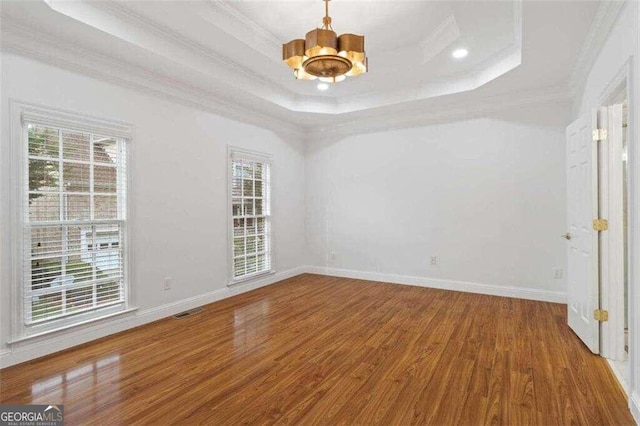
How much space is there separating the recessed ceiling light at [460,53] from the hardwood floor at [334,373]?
3.16m

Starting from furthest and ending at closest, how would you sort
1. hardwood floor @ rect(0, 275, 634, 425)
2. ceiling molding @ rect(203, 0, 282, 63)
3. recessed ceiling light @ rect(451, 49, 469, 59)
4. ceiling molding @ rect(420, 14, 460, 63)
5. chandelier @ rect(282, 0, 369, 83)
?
recessed ceiling light @ rect(451, 49, 469, 59), ceiling molding @ rect(420, 14, 460, 63), ceiling molding @ rect(203, 0, 282, 63), chandelier @ rect(282, 0, 369, 83), hardwood floor @ rect(0, 275, 634, 425)

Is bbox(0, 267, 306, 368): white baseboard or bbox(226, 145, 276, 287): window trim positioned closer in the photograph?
bbox(0, 267, 306, 368): white baseboard

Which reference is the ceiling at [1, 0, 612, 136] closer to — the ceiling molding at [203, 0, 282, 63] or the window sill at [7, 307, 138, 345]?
the ceiling molding at [203, 0, 282, 63]

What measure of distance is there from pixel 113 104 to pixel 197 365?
2.78 metres

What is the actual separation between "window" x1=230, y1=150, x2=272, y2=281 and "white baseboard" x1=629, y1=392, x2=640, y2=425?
4.30 meters

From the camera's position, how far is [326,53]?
8.50 ft

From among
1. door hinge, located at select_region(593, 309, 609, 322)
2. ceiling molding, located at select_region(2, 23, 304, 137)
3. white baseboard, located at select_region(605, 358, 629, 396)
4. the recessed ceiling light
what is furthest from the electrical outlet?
ceiling molding, located at select_region(2, 23, 304, 137)

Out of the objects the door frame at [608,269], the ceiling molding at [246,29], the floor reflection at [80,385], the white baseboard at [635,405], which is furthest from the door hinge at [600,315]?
the ceiling molding at [246,29]

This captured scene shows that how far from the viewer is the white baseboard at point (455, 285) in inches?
175

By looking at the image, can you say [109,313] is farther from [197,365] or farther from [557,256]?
[557,256]

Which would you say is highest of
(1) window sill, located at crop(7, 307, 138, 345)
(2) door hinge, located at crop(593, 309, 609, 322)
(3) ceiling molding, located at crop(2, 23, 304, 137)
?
(3) ceiling molding, located at crop(2, 23, 304, 137)

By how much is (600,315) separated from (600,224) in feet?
2.59

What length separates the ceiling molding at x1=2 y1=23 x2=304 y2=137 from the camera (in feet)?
9.06

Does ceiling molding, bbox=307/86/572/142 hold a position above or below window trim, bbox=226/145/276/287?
above
